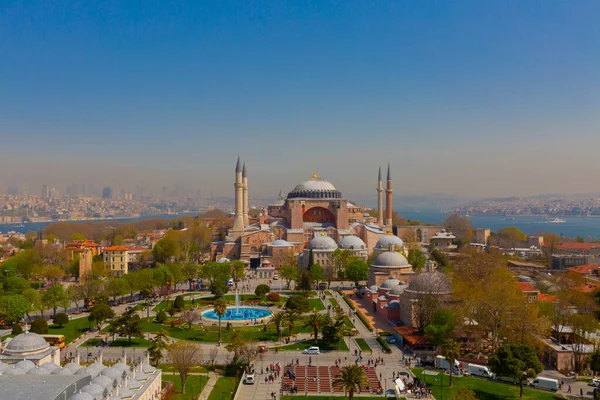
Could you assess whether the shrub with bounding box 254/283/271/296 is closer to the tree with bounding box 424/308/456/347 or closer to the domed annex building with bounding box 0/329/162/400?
the tree with bounding box 424/308/456/347

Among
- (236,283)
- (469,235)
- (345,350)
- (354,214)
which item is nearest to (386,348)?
(345,350)

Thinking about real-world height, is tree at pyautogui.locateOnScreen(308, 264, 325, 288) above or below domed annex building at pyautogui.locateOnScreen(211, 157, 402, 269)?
below

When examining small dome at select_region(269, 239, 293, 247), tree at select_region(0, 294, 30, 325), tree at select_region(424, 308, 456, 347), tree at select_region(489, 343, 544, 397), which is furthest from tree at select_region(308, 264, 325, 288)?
tree at select_region(489, 343, 544, 397)

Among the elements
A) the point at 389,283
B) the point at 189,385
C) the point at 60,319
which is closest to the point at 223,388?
the point at 189,385

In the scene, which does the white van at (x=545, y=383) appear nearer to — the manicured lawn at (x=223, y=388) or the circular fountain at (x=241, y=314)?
the manicured lawn at (x=223, y=388)

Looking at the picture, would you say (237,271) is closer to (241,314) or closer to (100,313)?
(241,314)

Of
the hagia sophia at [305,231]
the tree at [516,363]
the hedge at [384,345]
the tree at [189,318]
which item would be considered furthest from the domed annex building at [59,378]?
the hagia sophia at [305,231]

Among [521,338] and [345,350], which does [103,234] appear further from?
[521,338]
